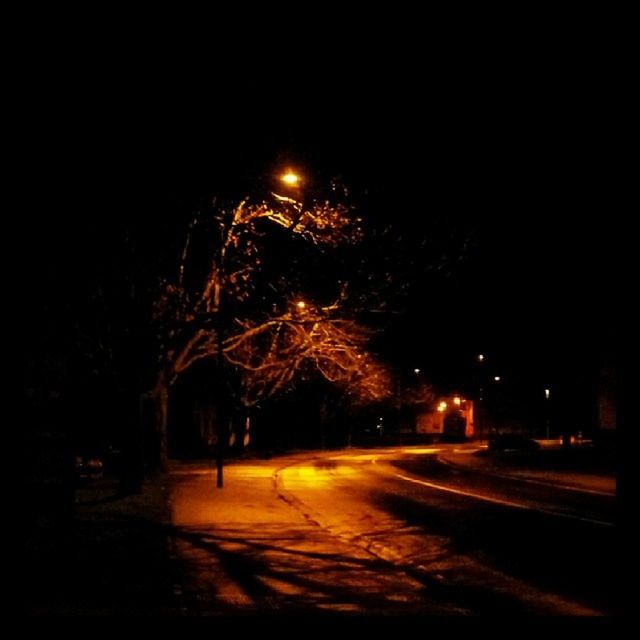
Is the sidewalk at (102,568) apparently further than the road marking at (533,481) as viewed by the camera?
No

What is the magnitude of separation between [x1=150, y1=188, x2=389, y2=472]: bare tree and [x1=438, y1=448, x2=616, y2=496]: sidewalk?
263 inches

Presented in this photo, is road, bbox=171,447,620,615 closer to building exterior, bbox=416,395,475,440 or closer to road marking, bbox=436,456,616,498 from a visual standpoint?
road marking, bbox=436,456,616,498

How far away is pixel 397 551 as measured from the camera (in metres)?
15.5

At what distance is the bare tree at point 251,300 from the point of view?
77.1ft

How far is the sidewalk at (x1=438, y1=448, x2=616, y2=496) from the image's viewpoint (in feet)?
103

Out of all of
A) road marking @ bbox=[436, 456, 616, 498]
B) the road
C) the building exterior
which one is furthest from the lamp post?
the road

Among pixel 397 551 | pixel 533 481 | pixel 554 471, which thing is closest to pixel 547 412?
pixel 554 471

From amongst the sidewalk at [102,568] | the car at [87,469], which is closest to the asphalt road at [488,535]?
the sidewalk at [102,568]

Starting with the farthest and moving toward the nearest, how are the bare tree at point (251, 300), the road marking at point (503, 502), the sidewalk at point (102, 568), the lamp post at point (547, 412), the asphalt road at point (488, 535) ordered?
1. the lamp post at point (547, 412)
2. the bare tree at point (251, 300)
3. the road marking at point (503, 502)
4. the asphalt road at point (488, 535)
5. the sidewalk at point (102, 568)

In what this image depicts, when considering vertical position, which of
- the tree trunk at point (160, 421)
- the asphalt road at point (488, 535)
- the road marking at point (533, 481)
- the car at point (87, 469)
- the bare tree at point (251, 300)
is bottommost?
the asphalt road at point (488, 535)

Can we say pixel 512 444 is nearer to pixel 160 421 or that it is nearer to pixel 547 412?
pixel 160 421

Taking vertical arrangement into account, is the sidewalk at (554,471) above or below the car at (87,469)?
below

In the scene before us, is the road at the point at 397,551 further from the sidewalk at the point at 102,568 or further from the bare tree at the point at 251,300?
the bare tree at the point at 251,300

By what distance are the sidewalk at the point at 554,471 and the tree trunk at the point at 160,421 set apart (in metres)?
Result: 12.4
